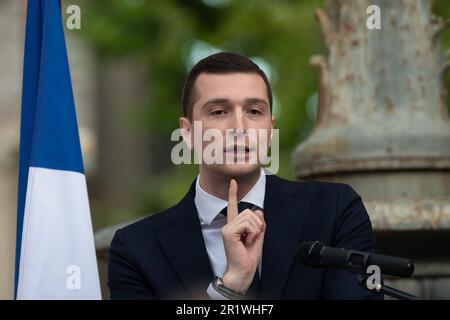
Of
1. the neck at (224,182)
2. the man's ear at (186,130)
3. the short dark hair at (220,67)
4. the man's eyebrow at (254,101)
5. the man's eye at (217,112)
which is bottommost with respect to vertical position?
the neck at (224,182)

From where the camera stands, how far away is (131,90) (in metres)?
23.5

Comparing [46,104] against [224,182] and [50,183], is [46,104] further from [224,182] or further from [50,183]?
[224,182]

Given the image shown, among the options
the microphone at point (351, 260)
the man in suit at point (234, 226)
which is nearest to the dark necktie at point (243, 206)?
the man in suit at point (234, 226)

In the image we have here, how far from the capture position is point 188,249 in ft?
12.6

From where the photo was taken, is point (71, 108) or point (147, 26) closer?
point (71, 108)

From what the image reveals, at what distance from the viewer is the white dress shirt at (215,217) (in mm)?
3857

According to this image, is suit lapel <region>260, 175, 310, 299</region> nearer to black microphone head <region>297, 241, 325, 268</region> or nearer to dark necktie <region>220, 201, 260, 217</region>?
dark necktie <region>220, 201, 260, 217</region>

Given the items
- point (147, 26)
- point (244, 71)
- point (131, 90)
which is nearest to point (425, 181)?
point (244, 71)

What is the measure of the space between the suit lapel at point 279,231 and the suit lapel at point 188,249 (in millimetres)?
224

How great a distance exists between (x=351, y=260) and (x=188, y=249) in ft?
2.90

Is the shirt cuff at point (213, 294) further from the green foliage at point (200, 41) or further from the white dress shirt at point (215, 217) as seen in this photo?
the green foliage at point (200, 41)
